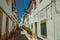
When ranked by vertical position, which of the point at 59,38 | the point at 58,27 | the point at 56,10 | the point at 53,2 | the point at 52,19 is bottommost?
the point at 59,38

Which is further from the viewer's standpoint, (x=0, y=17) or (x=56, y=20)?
(x=0, y=17)

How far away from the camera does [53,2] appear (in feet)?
25.7

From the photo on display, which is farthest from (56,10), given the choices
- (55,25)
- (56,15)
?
(55,25)

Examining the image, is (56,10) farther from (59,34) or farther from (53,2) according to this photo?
(59,34)

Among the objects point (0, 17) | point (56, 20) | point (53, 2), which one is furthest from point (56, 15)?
point (0, 17)

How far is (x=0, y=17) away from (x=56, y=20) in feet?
12.0

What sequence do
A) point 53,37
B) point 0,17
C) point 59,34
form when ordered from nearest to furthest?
1. point 59,34
2. point 53,37
3. point 0,17

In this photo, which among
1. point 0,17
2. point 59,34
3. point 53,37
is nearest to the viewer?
point 59,34

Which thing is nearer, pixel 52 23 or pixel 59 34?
pixel 59 34

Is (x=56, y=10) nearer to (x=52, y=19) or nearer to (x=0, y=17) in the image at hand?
(x=52, y=19)

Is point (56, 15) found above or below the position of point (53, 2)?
below

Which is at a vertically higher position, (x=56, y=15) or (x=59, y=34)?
(x=56, y=15)

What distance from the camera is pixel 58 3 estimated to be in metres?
7.54

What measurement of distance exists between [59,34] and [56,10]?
1382mm
